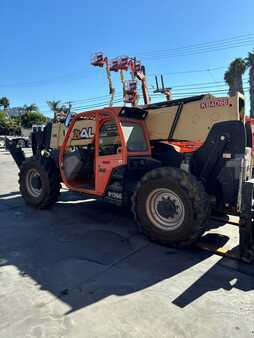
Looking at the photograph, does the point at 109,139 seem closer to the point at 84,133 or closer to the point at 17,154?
the point at 84,133

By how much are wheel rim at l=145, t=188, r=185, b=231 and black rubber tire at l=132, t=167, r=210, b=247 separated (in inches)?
2.6

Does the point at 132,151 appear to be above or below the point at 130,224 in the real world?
above

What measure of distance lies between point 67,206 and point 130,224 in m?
2.06

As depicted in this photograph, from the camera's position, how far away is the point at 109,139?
549 centimetres

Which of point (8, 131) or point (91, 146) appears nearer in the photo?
point (91, 146)

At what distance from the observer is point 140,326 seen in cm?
254

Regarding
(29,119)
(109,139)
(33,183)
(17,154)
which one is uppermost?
(29,119)

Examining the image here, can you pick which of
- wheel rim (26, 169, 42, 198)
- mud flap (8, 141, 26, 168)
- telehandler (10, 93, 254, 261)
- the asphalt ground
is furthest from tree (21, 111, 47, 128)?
the asphalt ground

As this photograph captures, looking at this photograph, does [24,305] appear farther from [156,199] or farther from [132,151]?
[132,151]

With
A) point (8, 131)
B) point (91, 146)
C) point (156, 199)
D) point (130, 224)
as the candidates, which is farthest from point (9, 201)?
point (8, 131)

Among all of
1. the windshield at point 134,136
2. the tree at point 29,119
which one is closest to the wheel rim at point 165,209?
the windshield at point 134,136

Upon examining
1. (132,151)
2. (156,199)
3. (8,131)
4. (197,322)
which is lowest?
(197,322)

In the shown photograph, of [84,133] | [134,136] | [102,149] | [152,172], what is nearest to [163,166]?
[134,136]

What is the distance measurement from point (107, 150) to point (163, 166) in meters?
1.13
